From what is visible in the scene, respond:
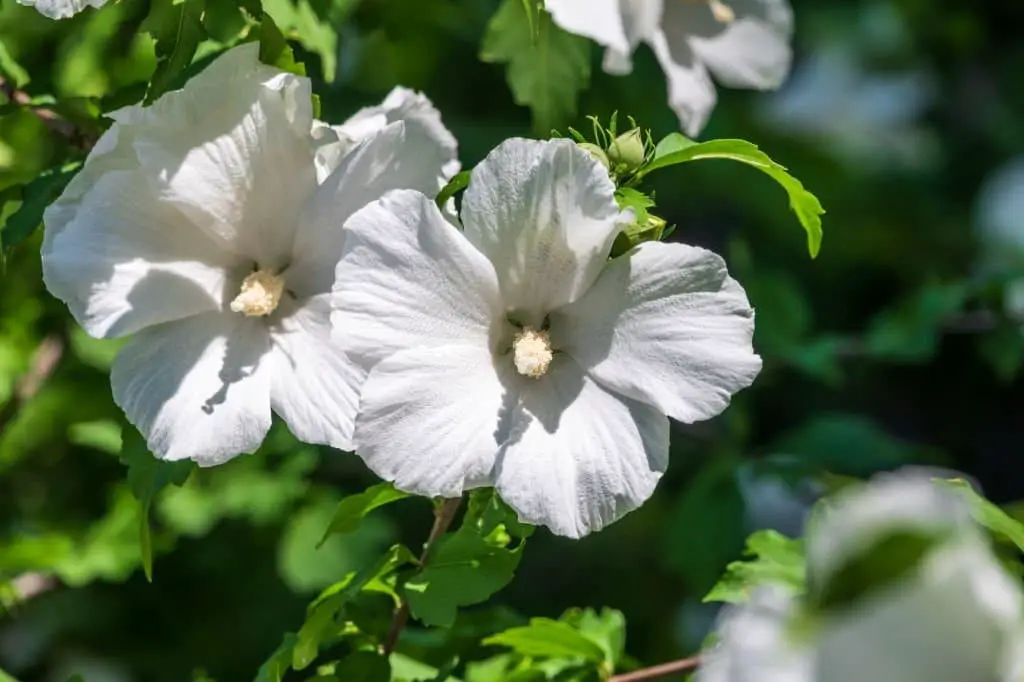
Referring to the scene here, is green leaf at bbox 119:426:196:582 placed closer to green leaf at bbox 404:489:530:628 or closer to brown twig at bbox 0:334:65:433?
green leaf at bbox 404:489:530:628

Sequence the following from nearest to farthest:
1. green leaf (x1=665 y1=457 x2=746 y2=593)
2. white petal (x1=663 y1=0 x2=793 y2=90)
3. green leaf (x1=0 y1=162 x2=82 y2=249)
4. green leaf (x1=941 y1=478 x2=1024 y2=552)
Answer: green leaf (x1=941 y1=478 x2=1024 y2=552)
green leaf (x1=0 y1=162 x2=82 y2=249)
white petal (x1=663 y1=0 x2=793 y2=90)
green leaf (x1=665 y1=457 x2=746 y2=593)

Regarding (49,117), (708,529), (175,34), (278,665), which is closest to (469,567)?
(278,665)

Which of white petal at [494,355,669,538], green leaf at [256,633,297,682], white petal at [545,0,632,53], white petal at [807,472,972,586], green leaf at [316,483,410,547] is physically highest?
white petal at [807,472,972,586]

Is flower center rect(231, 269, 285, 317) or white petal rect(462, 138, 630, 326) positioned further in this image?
flower center rect(231, 269, 285, 317)

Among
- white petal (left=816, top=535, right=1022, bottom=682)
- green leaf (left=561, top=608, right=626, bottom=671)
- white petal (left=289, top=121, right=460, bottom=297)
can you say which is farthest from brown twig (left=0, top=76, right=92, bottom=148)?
white petal (left=816, top=535, right=1022, bottom=682)

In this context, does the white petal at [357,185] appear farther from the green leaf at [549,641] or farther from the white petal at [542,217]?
the green leaf at [549,641]

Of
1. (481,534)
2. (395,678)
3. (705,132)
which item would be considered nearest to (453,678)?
(395,678)

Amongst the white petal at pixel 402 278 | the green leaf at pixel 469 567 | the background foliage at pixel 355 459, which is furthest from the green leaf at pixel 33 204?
the green leaf at pixel 469 567
